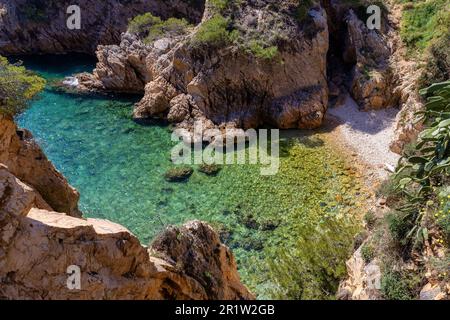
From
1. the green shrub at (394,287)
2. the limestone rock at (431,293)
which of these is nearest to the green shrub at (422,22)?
the green shrub at (394,287)

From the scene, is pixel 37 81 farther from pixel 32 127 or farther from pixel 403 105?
pixel 403 105

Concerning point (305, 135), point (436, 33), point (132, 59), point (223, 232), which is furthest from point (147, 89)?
Answer: point (436, 33)

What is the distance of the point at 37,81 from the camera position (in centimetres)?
1340

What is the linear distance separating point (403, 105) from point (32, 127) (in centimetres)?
2499

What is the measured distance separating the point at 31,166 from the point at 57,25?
3320 centimetres

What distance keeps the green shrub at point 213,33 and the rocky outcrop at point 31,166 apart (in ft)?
50.6
